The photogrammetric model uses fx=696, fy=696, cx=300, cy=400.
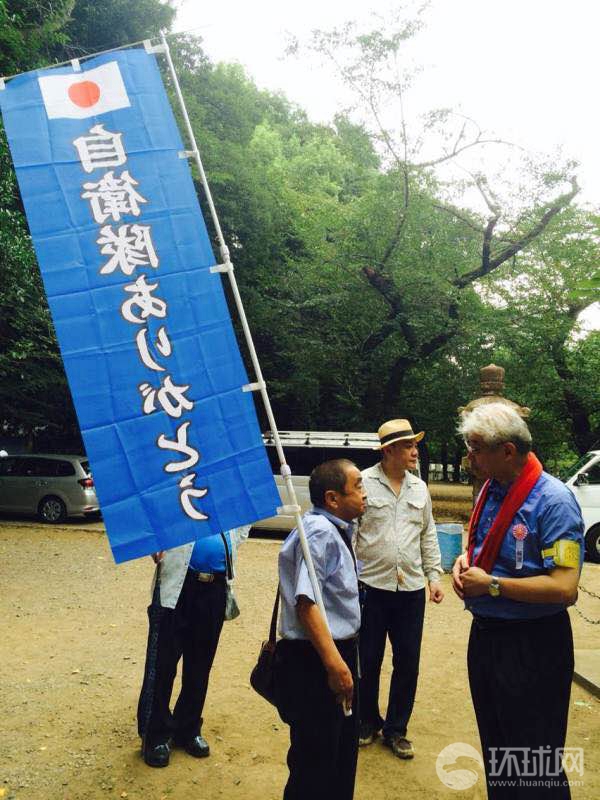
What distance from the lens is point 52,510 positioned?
1639 cm

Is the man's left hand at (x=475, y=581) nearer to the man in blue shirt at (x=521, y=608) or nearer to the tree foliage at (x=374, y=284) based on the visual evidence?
the man in blue shirt at (x=521, y=608)

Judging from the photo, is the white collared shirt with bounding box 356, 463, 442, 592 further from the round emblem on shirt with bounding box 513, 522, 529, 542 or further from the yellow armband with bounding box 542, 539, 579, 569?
the yellow armband with bounding box 542, 539, 579, 569

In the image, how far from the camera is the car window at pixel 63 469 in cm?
1620

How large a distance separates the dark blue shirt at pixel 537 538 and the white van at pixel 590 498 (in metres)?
9.94

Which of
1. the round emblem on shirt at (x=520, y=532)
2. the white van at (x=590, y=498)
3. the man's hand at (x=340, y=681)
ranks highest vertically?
the round emblem on shirt at (x=520, y=532)

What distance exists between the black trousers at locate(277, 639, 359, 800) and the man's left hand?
68 cm

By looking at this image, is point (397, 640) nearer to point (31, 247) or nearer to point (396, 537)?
point (396, 537)

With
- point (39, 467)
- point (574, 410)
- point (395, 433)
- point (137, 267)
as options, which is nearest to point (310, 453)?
point (39, 467)

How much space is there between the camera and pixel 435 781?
3.86 meters

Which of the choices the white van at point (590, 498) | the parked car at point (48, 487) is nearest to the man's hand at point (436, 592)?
the white van at point (590, 498)

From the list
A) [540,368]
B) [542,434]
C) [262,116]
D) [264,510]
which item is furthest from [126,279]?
[262,116]

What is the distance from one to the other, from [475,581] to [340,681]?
0.65 metres

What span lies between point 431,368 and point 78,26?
13107 millimetres

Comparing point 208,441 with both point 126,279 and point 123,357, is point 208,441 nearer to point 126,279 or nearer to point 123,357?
point 123,357
